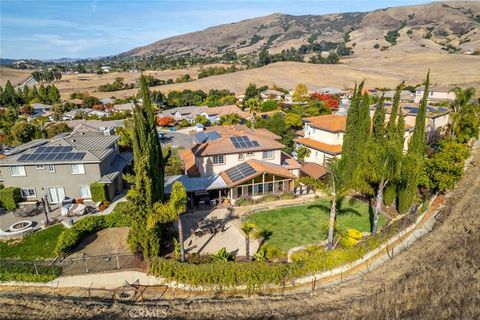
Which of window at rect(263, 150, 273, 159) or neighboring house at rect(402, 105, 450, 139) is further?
neighboring house at rect(402, 105, 450, 139)

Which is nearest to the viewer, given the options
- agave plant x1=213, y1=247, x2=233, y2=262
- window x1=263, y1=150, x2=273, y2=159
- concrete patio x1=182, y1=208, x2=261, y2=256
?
agave plant x1=213, y1=247, x2=233, y2=262

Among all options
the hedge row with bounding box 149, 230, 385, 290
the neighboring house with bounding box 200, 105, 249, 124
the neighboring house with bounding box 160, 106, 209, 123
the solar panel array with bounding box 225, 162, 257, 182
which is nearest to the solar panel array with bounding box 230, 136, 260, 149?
the solar panel array with bounding box 225, 162, 257, 182

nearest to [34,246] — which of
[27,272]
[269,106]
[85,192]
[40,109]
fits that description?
[27,272]

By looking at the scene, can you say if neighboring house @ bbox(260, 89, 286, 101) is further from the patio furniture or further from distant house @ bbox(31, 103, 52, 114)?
the patio furniture

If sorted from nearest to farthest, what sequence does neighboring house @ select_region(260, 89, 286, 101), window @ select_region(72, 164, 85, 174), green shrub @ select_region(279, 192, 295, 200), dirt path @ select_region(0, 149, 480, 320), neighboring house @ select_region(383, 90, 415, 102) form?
dirt path @ select_region(0, 149, 480, 320) < window @ select_region(72, 164, 85, 174) < green shrub @ select_region(279, 192, 295, 200) < neighboring house @ select_region(383, 90, 415, 102) < neighboring house @ select_region(260, 89, 286, 101)

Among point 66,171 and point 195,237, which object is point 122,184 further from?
point 195,237

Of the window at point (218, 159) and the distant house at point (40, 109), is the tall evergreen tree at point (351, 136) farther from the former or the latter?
the distant house at point (40, 109)

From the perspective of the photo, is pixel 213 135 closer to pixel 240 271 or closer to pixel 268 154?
pixel 268 154
